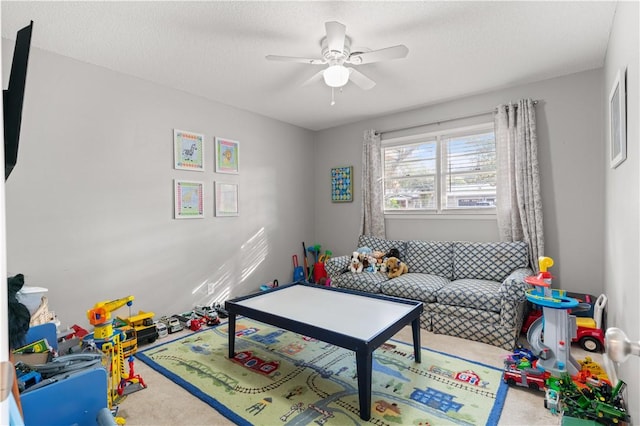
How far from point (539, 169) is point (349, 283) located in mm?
2398

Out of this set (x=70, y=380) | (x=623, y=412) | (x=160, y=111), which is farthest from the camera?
(x=160, y=111)

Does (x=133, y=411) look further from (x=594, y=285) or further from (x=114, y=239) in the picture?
(x=594, y=285)

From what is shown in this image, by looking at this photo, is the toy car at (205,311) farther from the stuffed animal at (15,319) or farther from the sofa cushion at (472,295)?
the sofa cushion at (472,295)

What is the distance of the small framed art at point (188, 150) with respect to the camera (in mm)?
3473

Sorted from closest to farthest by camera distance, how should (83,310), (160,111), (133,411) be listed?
(133,411), (83,310), (160,111)

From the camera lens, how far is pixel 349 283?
3.71 meters

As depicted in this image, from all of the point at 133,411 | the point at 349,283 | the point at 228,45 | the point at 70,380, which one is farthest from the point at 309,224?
the point at 70,380

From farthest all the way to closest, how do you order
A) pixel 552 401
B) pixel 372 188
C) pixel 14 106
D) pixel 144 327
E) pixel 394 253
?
pixel 372 188 → pixel 394 253 → pixel 144 327 → pixel 552 401 → pixel 14 106

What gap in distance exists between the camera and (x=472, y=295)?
2.90 meters

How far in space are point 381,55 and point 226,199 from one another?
2522 mm

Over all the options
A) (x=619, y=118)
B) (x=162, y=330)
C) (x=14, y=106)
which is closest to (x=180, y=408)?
(x=162, y=330)

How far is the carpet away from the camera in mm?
1864

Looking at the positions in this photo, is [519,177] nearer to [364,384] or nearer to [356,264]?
[356,264]

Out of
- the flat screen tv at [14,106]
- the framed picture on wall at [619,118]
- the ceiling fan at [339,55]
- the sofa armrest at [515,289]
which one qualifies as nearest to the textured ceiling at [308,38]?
the ceiling fan at [339,55]
